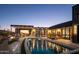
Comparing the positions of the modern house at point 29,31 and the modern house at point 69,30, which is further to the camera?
the modern house at point 29,31

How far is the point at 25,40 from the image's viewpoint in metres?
8.04

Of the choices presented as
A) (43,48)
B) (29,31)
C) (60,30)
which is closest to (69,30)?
(60,30)

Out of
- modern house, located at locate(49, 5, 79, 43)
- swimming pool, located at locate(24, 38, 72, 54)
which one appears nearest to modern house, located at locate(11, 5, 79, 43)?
modern house, located at locate(49, 5, 79, 43)

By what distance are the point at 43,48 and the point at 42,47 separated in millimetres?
64

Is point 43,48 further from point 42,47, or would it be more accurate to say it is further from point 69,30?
point 69,30

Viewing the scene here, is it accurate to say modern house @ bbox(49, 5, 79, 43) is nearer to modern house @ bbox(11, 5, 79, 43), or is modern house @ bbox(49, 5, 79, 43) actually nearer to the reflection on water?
modern house @ bbox(11, 5, 79, 43)

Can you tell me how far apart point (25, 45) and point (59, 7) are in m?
1.67

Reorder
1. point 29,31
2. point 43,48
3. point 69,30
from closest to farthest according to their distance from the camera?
point 43,48
point 69,30
point 29,31

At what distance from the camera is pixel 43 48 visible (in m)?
7.88

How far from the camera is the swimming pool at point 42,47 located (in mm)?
7828

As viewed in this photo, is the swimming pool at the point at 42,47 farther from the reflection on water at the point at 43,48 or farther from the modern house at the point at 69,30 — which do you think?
the modern house at the point at 69,30

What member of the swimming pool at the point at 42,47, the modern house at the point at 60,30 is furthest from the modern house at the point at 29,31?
the swimming pool at the point at 42,47

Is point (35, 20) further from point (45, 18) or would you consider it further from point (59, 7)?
point (59, 7)
